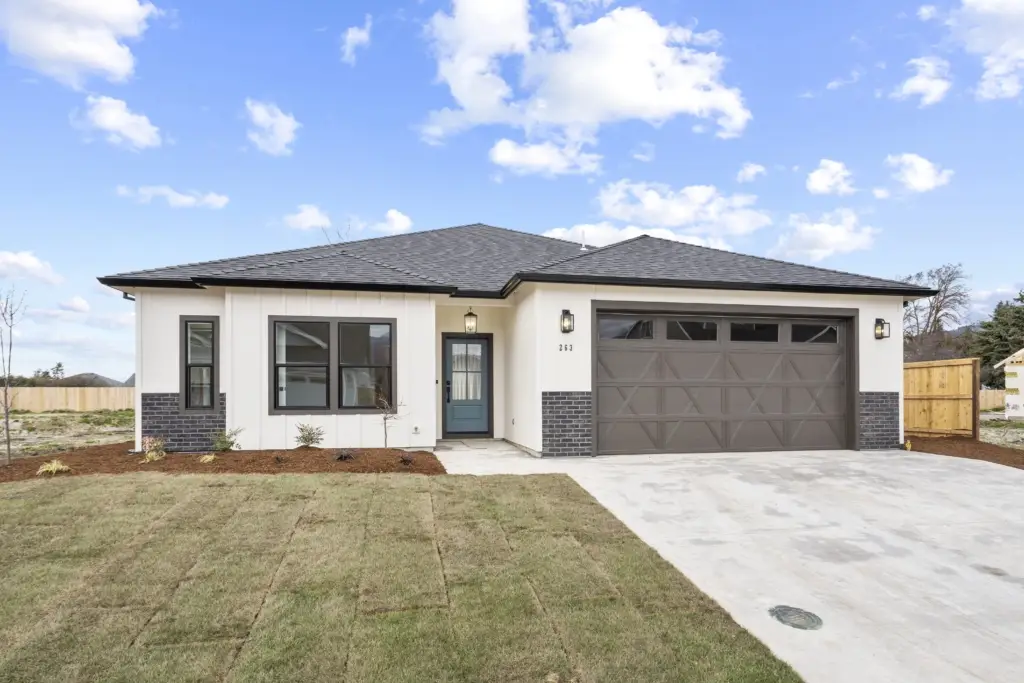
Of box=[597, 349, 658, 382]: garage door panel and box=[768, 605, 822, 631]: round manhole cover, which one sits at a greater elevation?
box=[597, 349, 658, 382]: garage door panel

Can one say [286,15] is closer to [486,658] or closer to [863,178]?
[486,658]

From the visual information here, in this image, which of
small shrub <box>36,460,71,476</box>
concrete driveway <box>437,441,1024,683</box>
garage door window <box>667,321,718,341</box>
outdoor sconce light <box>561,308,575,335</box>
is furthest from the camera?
garage door window <box>667,321,718,341</box>

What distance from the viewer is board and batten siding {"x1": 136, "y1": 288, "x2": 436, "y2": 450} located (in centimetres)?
926

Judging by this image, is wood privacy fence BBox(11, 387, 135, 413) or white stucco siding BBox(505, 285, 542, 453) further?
wood privacy fence BBox(11, 387, 135, 413)

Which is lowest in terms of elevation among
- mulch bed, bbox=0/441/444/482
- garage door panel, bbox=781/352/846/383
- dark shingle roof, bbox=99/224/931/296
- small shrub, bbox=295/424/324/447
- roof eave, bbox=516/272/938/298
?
mulch bed, bbox=0/441/444/482

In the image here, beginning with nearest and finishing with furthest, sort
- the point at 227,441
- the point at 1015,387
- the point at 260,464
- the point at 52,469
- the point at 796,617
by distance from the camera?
the point at 796,617 < the point at 52,469 < the point at 260,464 < the point at 227,441 < the point at 1015,387

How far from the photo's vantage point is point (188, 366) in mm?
9789

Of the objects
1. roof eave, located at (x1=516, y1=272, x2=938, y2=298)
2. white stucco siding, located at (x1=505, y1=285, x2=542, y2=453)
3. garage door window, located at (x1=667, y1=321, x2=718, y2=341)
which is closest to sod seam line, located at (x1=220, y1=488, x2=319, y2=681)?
white stucco siding, located at (x1=505, y1=285, x2=542, y2=453)

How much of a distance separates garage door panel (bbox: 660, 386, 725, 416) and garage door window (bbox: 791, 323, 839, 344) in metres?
1.87

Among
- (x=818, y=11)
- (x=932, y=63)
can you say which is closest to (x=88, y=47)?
(x=818, y=11)

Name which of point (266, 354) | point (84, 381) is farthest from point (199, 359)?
point (84, 381)

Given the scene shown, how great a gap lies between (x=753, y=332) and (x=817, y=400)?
177 cm

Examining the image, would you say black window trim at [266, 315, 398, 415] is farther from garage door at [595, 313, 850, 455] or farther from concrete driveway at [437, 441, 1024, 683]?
garage door at [595, 313, 850, 455]

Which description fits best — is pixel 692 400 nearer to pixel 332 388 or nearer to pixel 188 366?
pixel 332 388
